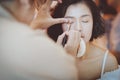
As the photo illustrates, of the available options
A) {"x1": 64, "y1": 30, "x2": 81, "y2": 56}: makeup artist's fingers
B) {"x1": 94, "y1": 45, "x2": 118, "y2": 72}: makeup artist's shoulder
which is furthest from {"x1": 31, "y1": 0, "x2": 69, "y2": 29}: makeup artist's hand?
{"x1": 94, "y1": 45, "x2": 118, "y2": 72}: makeup artist's shoulder

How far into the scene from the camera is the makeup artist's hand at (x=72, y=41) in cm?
115

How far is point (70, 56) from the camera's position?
1141 millimetres

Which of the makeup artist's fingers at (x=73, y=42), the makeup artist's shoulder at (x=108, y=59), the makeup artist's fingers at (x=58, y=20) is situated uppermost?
the makeup artist's fingers at (x=58, y=20)

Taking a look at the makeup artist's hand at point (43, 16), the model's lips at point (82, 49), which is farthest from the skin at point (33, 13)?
the model's lips at point (82, 49)

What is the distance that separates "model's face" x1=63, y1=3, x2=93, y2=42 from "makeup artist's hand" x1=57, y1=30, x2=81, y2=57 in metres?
0.02

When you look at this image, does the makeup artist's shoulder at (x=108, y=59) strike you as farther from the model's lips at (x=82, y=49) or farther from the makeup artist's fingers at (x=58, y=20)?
the makeup artist's fingers at (x=58, y=20)

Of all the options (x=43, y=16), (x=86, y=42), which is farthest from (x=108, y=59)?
(x=43, y=16)

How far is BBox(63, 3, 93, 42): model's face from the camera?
45.7 inches

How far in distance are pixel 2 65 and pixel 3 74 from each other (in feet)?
0.13

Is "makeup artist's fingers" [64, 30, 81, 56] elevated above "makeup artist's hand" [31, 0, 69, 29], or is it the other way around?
"makeup artist's hand" [31, 0, 69, 29]

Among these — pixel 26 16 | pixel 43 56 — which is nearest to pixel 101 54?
pixel 43 56

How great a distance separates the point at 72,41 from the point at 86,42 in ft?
0.24

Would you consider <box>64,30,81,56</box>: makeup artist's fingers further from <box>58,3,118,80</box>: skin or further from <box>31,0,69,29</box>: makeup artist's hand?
<box>31,0,69,29</box>: makeup artist's hand

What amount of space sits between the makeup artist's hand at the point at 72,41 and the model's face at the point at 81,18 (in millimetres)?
24
